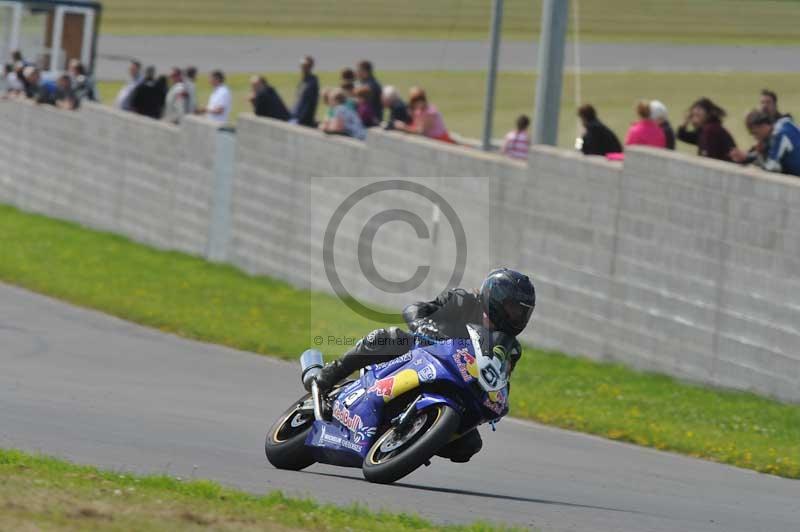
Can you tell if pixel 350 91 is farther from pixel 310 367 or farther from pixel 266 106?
pixel 310 367

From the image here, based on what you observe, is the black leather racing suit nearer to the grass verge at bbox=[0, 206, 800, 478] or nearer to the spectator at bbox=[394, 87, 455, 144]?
the grass verge at bbox=[0, 206, 800, 478]

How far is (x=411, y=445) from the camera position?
853 centimetres

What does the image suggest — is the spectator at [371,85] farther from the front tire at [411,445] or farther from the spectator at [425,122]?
the front tire at [411,445]

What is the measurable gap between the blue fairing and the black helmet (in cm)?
25

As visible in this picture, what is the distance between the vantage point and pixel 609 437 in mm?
13016

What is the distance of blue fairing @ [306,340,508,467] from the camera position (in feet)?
28.5

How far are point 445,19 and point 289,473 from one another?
37694mm

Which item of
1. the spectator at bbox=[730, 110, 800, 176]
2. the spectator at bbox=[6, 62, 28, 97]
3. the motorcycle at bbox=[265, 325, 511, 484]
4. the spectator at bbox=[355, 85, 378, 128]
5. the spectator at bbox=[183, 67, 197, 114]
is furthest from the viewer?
the spectator at bbox=[6, 62, 28, 97]

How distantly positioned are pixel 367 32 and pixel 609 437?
112 ft

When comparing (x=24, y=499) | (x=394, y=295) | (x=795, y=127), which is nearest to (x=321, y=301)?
(x=394, y=295)

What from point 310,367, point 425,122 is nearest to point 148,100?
point 425,122

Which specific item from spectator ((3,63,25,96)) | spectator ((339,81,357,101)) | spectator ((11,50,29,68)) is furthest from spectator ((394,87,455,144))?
spectator ((11,50,29,68))

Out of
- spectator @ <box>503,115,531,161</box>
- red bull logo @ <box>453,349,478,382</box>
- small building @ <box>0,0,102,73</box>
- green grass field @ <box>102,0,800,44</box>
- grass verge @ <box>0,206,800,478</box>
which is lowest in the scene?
grass verge @ <box>0,206,800,478</box>

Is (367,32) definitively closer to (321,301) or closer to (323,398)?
(321,301)
